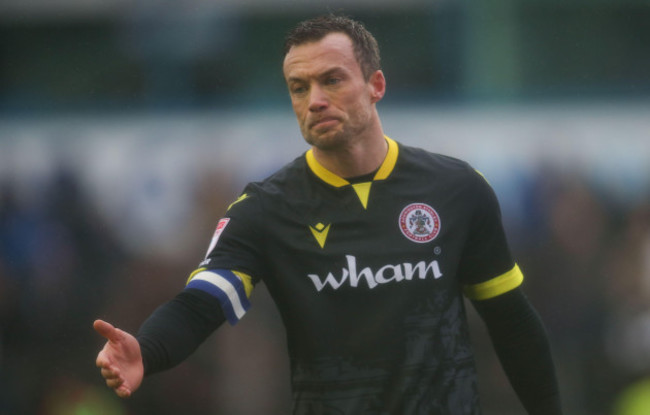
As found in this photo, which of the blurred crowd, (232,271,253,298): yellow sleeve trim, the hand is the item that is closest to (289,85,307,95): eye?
(232,271,253,298): yellow sleeve trim

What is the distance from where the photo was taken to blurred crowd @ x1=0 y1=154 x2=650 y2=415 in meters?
7.50

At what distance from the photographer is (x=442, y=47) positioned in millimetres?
10844

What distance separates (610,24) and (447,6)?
1.81 metres

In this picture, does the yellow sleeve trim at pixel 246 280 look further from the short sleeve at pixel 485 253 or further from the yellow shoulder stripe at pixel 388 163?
the short sleeve at pixel 485 253

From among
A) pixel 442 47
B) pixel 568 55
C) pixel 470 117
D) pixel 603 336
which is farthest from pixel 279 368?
pixel 568 55

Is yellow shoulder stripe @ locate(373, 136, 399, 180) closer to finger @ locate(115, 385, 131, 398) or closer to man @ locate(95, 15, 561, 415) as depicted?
man @ locate(95, 15, 561, 415)

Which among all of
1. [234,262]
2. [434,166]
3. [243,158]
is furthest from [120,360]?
[243,158]

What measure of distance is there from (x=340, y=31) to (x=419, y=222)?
803 millimetres

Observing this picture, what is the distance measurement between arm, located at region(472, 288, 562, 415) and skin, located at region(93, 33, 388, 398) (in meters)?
0.76

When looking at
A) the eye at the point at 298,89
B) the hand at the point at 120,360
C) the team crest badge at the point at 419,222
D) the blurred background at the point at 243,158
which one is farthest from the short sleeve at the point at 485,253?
the blurred background at the point at 243,158

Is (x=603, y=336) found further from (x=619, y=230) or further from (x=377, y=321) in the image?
(x=377, y=321)

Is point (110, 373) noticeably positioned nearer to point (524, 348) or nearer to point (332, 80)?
point (332, 80)

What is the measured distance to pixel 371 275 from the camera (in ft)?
12.5

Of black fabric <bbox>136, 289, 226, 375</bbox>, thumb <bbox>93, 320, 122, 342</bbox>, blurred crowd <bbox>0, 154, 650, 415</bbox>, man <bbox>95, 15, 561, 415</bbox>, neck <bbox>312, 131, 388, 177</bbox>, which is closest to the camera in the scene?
thumb <bbox>93, 320, 122, 342</bbox>
